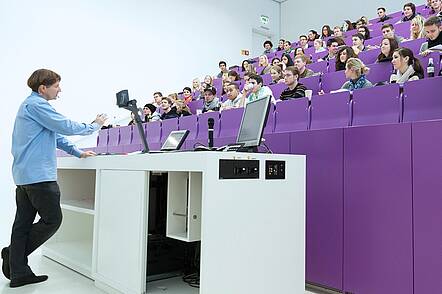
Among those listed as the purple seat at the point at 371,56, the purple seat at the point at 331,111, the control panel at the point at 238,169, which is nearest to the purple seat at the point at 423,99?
the purple seat at the point at 331,111

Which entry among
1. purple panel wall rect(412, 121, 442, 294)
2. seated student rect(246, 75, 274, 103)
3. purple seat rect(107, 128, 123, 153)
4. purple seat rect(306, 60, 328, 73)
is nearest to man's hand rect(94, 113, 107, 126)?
purple panel wall rect(412, 121, 442, 294)

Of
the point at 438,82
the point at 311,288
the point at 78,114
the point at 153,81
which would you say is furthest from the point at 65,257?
the point at 153,81

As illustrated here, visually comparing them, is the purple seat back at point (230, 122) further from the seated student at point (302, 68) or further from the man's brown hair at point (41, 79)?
the man's brown hair at point (41, 79)

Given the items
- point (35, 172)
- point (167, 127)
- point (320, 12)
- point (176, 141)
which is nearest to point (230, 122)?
point (167, 127)

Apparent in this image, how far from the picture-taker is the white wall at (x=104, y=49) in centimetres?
543

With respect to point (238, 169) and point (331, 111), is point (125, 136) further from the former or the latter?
point (238, 169)

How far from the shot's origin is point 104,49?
641 centimetres

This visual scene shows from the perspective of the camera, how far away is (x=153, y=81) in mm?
7016

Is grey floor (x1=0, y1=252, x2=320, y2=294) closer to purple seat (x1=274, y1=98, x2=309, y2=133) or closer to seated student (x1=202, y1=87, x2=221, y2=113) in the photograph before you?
purple seat (x1=274, y1=98, x2=309, y2=133)

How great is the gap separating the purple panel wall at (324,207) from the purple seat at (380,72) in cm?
144

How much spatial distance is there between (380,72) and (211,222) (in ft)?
7.97

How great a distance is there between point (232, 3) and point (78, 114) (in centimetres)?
442

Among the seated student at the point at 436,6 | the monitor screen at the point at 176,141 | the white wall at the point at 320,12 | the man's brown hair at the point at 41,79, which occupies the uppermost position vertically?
the white wall at the point at 320,12

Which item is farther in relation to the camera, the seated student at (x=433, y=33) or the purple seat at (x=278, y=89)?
the purple seat at (x=278, y=89)
